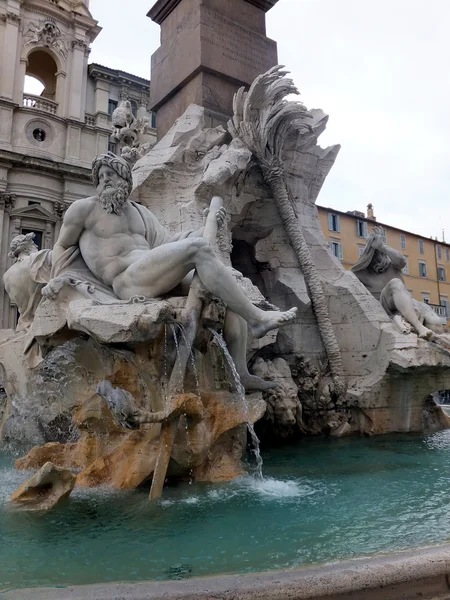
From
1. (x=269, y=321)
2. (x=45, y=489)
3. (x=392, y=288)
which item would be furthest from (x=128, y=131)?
(x=45, y=489)

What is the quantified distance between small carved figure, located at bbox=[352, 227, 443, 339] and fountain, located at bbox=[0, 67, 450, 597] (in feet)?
0.37

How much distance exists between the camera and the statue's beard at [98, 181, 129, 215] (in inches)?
165

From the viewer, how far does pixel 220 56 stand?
6.93m

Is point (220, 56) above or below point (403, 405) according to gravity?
A: above

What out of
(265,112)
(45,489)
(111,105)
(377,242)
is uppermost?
(111,105)

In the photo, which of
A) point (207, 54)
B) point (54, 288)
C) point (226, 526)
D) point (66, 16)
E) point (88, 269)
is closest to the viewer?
point (226, 526)

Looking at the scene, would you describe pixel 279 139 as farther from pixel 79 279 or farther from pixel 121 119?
pixel 79 279

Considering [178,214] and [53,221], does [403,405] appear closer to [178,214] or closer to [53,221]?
[178,214]

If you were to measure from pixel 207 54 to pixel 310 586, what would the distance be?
6.53 metres

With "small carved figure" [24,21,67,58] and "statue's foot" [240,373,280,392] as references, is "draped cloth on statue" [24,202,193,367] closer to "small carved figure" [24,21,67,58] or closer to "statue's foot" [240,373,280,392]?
"statue's foot" [240,373,280,392]

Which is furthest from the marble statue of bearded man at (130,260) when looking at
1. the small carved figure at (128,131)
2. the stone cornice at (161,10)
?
the stone cornice at (161,10)

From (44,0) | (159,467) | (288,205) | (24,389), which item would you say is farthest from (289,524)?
(44,0)

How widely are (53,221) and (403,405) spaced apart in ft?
65.6

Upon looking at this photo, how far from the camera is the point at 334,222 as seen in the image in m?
26.2
